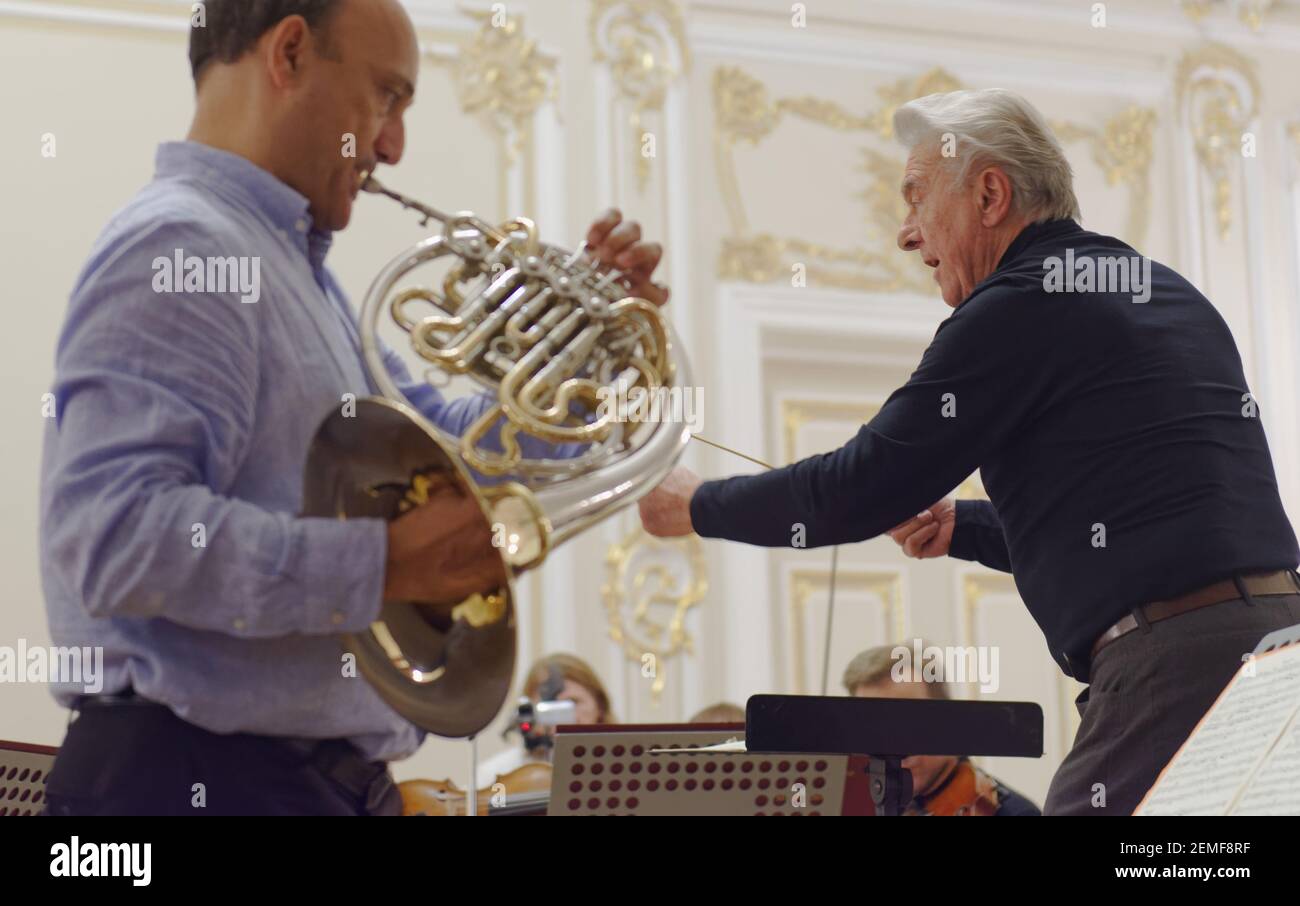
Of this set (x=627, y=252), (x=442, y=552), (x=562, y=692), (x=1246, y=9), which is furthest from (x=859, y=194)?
(x=442, y=552)

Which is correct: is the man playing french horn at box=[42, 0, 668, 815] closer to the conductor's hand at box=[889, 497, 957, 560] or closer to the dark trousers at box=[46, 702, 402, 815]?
the dark trousers at box=[46, 702, 402, 815]

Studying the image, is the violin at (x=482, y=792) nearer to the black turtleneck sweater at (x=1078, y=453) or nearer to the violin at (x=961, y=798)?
the violin at (x=961, y=798)

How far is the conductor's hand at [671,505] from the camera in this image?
249 centimetres

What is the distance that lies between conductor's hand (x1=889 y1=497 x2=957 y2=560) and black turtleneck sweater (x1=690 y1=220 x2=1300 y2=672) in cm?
31

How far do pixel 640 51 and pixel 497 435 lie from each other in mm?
3966

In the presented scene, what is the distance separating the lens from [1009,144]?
244 cm

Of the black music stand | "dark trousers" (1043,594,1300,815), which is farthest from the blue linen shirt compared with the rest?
"dark trousers" (1043,594,1300,815)

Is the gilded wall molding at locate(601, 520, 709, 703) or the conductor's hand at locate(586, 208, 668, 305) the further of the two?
the gilded wall molding at locate(601, 520, 709, 703)

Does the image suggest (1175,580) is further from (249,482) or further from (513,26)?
(513,26)

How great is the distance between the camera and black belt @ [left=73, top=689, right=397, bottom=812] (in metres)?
1.71

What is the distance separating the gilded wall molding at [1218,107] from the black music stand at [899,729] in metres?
4.92

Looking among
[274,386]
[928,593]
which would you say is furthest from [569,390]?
[928,593]
